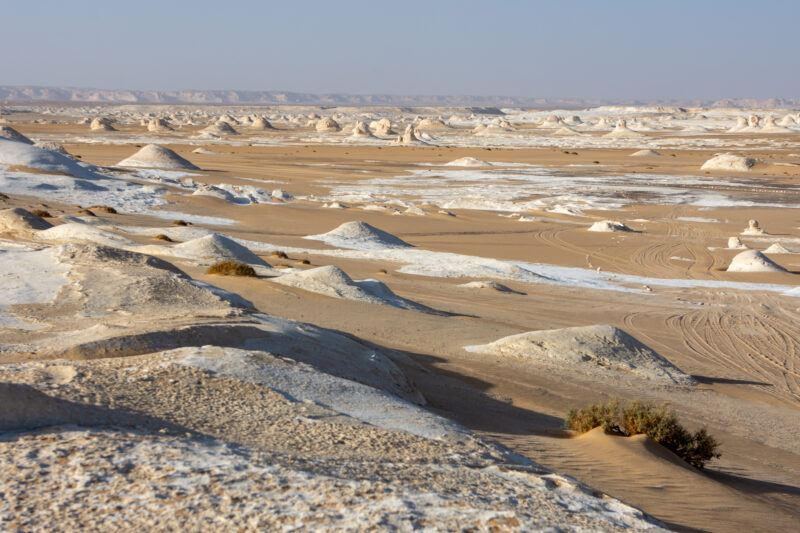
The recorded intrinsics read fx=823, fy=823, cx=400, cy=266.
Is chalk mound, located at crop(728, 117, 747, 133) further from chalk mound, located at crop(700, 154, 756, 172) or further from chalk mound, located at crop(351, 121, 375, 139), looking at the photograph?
chalk mound, located at crop(700, 154, 756, 172)

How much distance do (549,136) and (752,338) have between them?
90611 millimetres

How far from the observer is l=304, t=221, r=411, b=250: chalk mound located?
2560 centimetres

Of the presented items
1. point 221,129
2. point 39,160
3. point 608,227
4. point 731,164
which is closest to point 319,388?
point 608,227

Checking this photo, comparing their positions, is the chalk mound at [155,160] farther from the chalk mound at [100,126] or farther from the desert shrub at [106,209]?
the chalk mound at [100,126]

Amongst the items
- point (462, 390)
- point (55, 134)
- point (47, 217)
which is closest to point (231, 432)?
point (462, 390)

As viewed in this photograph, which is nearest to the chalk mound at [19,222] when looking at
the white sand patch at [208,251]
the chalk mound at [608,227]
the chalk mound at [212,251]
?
the white sand patch at [208,251]

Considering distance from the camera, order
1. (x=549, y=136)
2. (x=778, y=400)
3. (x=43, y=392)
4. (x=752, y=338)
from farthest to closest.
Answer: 1. (x=549, y=136)
2. (x=752, y=338)
3. (x=778, y=400)
4. (x=43, y=392)

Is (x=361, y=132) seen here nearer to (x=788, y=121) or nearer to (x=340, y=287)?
(x=788, y=121)

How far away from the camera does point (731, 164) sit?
5678 cm

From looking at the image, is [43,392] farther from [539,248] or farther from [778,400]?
[539,248]

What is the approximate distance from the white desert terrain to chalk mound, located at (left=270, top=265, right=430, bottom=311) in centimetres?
7

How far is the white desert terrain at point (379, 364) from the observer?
4.80 meters

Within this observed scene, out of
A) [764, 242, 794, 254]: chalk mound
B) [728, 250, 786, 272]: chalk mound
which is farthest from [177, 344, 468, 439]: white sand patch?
[764, 242, 794, 254]: chalk mound

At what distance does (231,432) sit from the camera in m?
5.79
